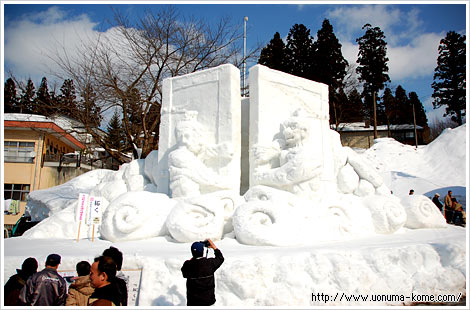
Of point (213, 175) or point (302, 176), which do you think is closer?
point (302, 176)

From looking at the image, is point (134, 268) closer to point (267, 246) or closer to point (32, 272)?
point (32, 272)

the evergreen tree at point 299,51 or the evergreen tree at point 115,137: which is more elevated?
the evergreen tree at point 299,51

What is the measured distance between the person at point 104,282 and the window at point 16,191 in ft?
60.1

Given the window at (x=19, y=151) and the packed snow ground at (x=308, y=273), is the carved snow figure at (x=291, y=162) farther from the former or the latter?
the window at (x=19, y=151)

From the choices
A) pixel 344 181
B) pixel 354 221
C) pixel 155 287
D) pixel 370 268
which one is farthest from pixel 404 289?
pixel 344 181

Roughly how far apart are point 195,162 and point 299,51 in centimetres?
1948

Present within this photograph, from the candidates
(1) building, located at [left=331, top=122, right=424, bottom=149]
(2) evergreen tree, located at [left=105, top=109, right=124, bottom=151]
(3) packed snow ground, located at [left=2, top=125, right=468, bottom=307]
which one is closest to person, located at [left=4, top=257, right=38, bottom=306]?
(3) packed snow ground, located at [left=2, top=125, right=468, bottom=307]

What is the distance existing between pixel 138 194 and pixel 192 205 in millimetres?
929

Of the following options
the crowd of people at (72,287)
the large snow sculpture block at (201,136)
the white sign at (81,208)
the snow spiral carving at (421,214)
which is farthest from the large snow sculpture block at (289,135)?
the crowd of people at (72,287)

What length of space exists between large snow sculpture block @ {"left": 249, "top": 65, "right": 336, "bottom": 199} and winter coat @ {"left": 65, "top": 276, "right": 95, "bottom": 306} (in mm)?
3607

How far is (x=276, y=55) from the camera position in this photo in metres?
23.1

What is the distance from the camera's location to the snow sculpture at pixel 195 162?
5738 millimetres

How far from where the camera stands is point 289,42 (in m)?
23.9

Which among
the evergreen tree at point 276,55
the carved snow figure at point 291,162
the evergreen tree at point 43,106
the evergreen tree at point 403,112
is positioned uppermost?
the evergreen tree at point 276,55
